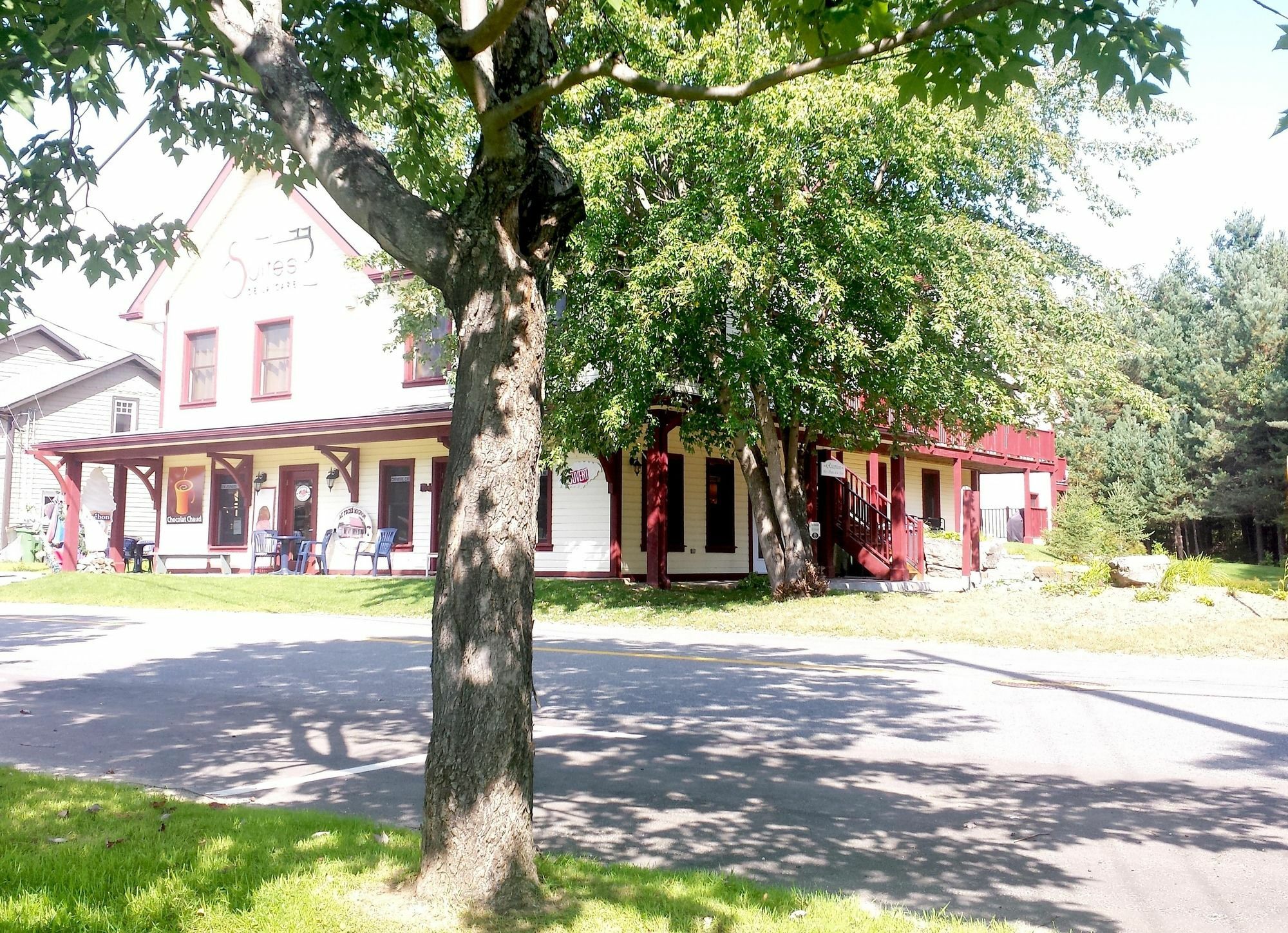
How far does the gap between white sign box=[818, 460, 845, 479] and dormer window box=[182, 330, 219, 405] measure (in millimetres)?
15686

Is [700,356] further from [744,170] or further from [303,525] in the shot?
[303,525]

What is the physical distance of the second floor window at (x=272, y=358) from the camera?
2628 centimetres

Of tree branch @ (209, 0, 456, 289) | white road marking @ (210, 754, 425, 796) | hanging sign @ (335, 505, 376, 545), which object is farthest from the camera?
hanging sign @ (335, 505, 376, 545)

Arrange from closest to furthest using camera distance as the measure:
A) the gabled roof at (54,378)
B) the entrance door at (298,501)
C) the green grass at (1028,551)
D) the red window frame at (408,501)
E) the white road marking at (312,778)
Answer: the white road marking at (312,778) < the red window frame at (408,501) < the entrance door at (298,501) < the green grass at (1028,551) < the gabled roof at (54,378)

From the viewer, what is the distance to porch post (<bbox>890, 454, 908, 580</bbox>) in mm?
21750

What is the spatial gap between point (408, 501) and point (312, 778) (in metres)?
18.4

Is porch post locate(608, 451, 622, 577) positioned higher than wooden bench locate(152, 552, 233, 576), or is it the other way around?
porch post locate(608, 451, 622, 577)

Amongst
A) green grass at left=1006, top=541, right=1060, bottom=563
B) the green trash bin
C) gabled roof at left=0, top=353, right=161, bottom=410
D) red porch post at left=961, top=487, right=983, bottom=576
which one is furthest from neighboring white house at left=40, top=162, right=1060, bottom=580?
gabled roof at left=0, top=353, right=161, bottom=410

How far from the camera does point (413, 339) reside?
23109 mm

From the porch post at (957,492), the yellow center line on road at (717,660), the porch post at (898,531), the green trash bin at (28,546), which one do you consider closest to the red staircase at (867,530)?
the porch post at (898,531)

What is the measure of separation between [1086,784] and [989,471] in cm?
3117

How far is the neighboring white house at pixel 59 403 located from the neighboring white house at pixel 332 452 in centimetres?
634

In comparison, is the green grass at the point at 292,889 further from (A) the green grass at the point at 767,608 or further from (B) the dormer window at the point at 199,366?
(B) the dormer window at the point at 199,366

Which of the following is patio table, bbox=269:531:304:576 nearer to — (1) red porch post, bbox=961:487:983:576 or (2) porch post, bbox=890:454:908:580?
(2) porch post, bbox=890:454:908:580
